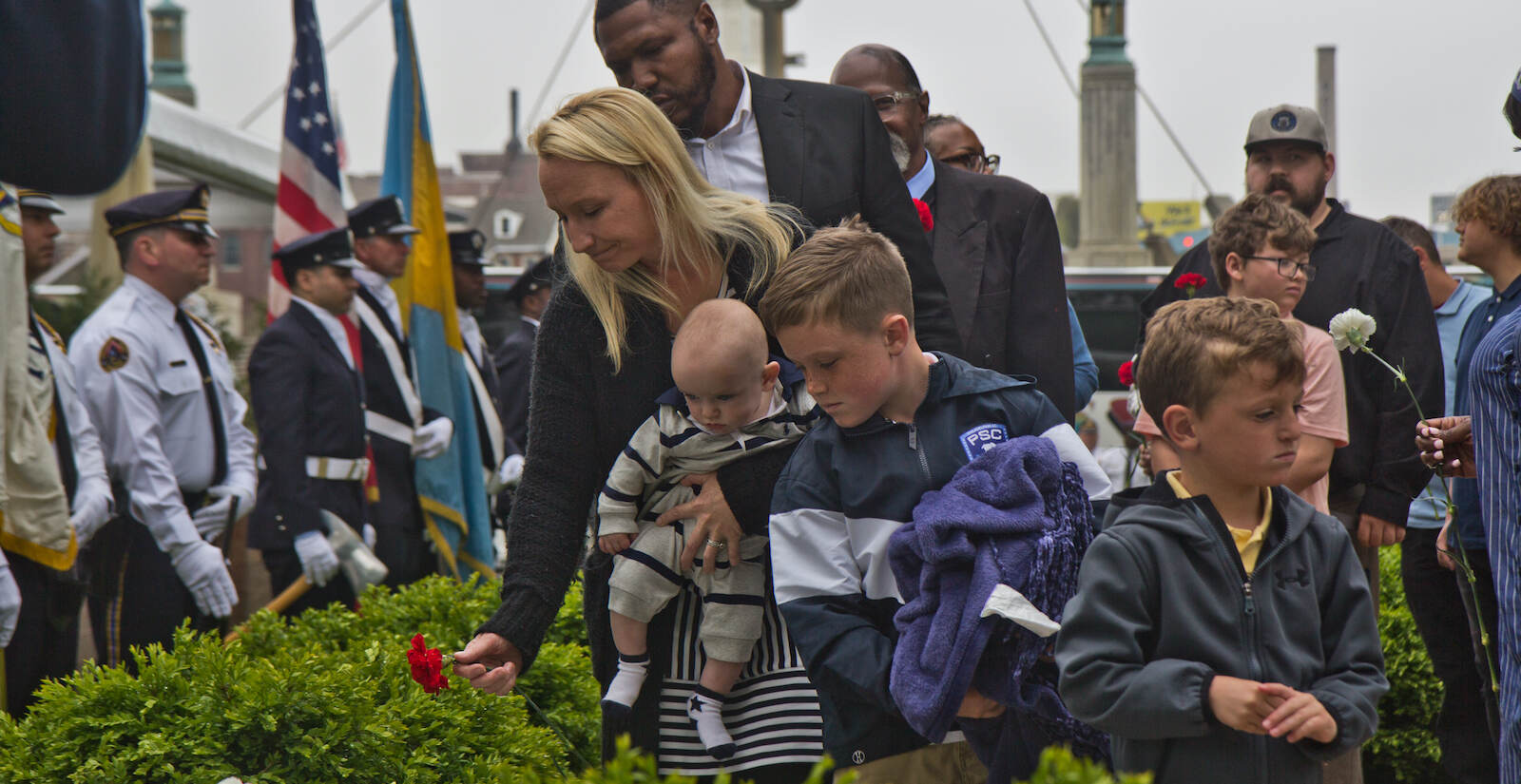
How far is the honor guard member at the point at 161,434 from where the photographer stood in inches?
227

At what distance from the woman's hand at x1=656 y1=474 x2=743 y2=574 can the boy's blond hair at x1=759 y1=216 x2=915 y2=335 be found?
328 millimetres

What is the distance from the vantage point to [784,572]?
249 centimetres

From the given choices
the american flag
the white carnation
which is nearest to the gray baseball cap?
the white carnation

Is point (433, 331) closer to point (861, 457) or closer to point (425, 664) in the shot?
point (425, 664)

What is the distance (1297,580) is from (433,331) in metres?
5.63

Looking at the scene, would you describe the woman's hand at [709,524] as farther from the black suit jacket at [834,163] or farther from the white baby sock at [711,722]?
the black suit jacket at [834,163]

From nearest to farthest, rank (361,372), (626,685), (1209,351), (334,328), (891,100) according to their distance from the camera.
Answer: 1. (1209,351)
2. (626,685)
3. (891,100)
4. (334,328)
5. (361,372)

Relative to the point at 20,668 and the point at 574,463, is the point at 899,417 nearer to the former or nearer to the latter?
the point at 574,463

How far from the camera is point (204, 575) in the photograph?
578 cm

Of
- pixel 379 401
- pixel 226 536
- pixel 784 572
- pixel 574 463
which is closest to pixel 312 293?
pixel 379 401

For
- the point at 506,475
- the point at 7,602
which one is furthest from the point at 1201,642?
the point at 506,475

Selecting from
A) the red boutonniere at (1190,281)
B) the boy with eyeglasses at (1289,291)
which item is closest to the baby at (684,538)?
the boy with eyeglasses at (1289,291)

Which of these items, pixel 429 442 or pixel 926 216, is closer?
pixel 926 216

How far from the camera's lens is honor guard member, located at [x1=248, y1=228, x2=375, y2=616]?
6145 millimetres
